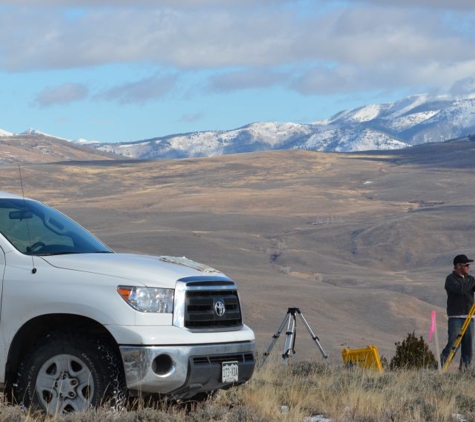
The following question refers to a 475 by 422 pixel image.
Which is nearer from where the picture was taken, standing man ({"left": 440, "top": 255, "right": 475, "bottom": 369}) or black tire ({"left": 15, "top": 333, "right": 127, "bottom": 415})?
black tire ({"left": 15, "top": 333, "right": 127, "bottom": 415})

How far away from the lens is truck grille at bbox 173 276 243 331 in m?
7.77

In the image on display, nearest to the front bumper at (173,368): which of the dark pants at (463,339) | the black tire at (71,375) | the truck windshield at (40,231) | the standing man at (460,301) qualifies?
the black tire at (71,375)

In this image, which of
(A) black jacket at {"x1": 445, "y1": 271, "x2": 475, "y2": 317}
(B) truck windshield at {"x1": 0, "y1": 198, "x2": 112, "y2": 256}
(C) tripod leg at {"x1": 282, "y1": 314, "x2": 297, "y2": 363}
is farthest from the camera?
(C) tripod leg at {"x1": 282, "y1": 314, "x2": 297, "y2": 363}

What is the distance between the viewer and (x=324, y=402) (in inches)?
378

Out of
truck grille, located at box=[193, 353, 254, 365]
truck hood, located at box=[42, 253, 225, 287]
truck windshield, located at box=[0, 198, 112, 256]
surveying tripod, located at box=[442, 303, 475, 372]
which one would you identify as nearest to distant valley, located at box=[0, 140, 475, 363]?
surveying tripod, located at box=[442, 303, 475, 372]

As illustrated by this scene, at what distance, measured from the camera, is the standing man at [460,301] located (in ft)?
47.1

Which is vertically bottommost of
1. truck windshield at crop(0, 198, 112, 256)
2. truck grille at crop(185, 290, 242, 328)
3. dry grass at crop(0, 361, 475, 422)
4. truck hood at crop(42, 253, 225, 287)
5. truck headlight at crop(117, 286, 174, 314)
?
dry grass at crop(0, 361, 475, 422)

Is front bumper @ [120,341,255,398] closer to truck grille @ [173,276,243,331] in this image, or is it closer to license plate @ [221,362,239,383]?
license plate @ [221,362,239,383]

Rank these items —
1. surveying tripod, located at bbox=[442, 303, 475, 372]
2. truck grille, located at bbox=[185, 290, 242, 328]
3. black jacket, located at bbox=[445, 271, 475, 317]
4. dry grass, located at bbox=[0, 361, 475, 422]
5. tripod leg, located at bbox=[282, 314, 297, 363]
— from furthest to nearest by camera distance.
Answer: tripod leg, located at bbox=[282, 314, 297, 363]
black jacket, located at bbox=[445, 271, 475, 317]
surveying tripod, located at bbox=[442, 303, 475, 372]
truck grille, located at bbox=[185, 290, 242, 328]
dry grass, located at bbox=[0, 361, 475, 422]

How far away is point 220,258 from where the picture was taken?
3110 inches

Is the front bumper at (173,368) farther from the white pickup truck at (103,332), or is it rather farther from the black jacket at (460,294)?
the black jacket at (460,294)

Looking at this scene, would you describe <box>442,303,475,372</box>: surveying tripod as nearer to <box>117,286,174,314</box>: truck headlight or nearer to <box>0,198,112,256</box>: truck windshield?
<box>0,198,112,256</box>: truck windshield

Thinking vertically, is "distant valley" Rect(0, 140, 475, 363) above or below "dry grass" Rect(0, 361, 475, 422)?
below

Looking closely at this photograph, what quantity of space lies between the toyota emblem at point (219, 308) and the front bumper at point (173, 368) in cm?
24
